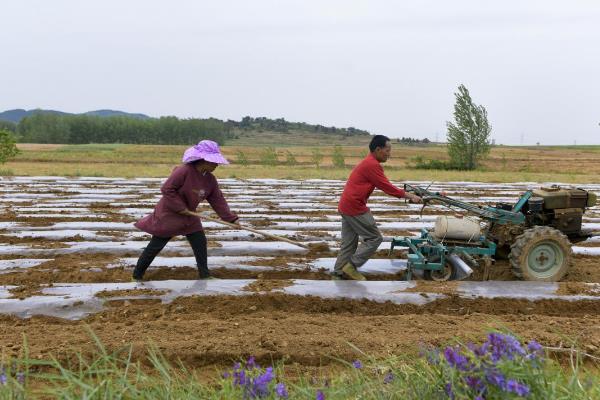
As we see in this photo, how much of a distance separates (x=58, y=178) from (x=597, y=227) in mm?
13926

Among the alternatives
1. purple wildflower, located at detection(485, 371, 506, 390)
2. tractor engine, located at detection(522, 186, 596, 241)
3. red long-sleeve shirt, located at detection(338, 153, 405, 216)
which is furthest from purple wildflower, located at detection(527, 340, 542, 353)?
tractor engine, located at detection(522, 186, 596, 241)

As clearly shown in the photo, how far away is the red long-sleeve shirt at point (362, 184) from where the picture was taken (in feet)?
16.0

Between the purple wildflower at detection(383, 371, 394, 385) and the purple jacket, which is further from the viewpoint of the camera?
the purple jacket

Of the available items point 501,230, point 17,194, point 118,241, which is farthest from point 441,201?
point 17,194

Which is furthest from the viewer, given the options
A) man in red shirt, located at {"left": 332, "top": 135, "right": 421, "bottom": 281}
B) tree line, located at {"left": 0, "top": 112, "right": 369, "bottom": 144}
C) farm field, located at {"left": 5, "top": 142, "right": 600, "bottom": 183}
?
tree line, located at {"left": 0, "top": 112, "right": 369, "bottom": 144}

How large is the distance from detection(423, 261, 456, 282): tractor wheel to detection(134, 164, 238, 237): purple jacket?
238cm

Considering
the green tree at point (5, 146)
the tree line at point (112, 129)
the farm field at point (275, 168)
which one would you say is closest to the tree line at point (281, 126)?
the tree line at point (112, 129)

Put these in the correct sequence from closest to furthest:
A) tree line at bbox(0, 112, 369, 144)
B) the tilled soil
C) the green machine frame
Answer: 1. the tilled soil
2. the green machine frame
3. tree line at bbox(0, 112, 369, 144)

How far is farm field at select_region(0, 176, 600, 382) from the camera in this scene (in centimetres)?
346

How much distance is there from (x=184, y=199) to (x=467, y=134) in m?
25.4

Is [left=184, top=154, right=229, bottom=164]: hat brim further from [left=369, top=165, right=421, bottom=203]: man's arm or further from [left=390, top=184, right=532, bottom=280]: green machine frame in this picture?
[left=390, top=184, right=532, bottom=280]: green machine frame

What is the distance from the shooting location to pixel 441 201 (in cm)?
514

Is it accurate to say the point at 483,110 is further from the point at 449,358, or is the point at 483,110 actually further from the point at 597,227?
the point at 449,358

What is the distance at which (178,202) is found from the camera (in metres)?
4.66
